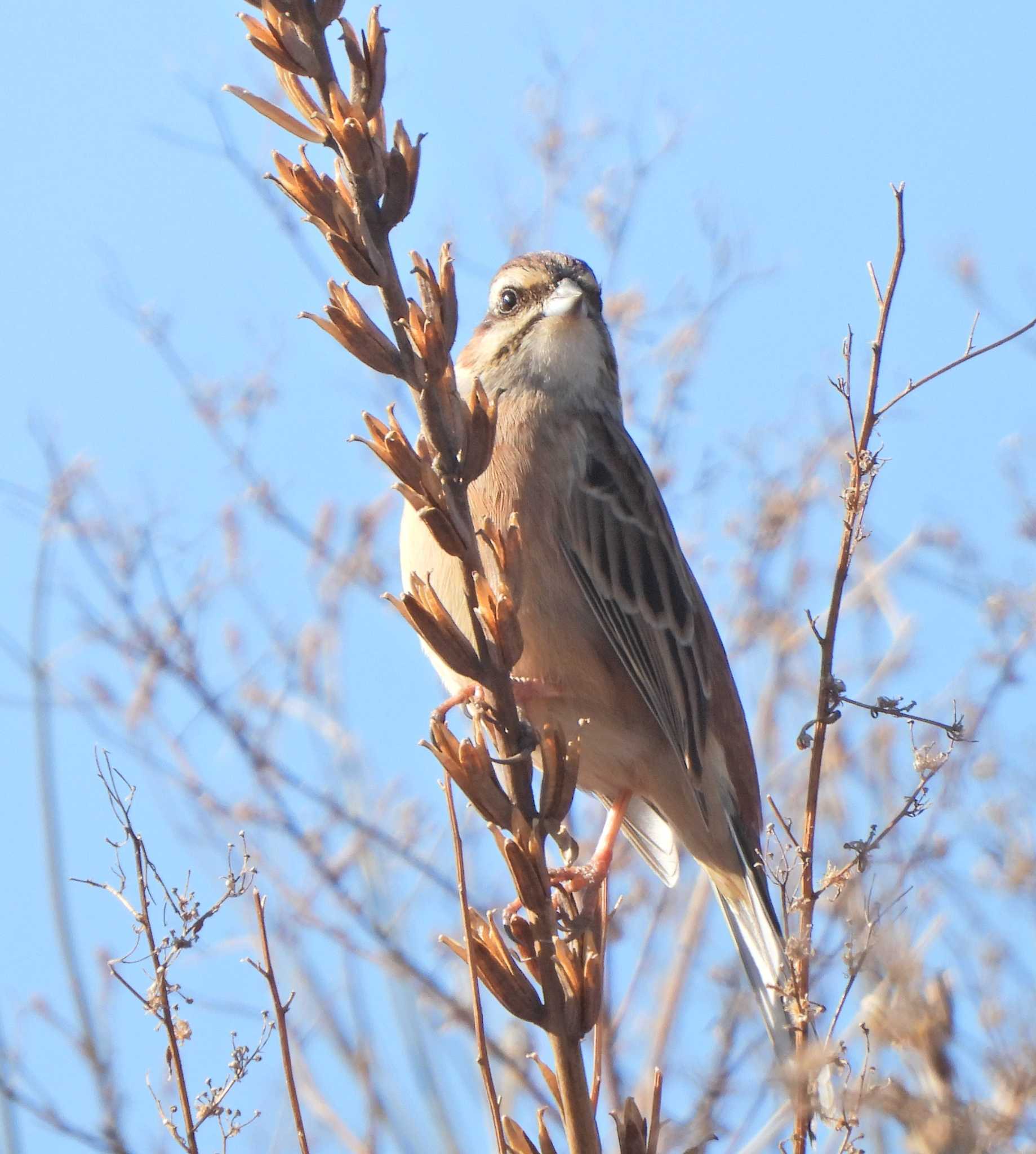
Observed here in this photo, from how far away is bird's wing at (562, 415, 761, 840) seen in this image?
4.69 metres

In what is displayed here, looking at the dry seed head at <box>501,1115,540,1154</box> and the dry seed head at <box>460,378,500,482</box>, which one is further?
the dry seed head at <box>460,378,500,482</box>

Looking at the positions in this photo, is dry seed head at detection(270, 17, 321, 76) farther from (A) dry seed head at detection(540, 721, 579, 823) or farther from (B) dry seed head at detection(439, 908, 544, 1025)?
(B) dry seed head at detection(439, 908, 544, 1025)

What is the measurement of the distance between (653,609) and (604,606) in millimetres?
285

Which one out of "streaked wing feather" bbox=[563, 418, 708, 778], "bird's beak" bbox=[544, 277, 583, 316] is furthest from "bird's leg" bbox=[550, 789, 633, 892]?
"bird's beak" bbox=[544, 277, 583, 316]

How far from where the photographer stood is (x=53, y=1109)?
390cm

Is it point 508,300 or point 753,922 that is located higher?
point 508,300

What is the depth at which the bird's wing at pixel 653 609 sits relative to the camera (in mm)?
4688

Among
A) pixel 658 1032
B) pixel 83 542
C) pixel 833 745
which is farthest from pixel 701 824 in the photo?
pixel 83 542

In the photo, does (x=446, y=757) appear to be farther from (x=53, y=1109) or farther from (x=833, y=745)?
(x=833, y=745)

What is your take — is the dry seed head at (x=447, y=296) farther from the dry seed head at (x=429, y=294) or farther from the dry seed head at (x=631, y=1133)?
the dry seed head at (x=631, y=1133)

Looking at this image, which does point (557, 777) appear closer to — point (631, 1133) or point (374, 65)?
point (631, 1133)

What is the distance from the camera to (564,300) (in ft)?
16.3

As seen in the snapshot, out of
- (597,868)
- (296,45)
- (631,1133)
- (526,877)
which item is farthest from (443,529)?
(597,868)

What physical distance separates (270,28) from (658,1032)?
4.61m
